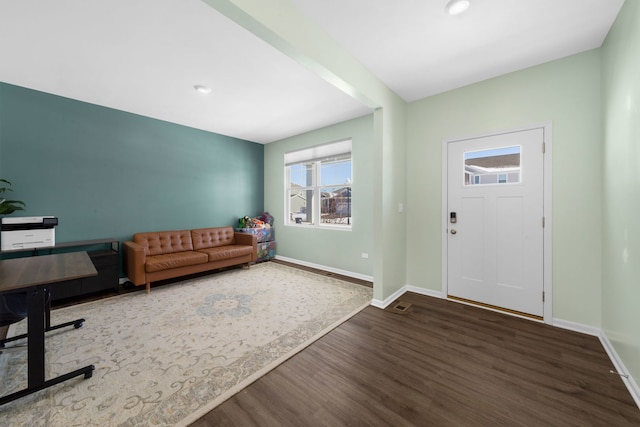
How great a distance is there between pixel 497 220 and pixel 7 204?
5602 millimetres

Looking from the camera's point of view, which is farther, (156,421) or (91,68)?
(91,68)

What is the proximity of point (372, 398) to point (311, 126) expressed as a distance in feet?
13.5

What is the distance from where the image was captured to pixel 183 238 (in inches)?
173

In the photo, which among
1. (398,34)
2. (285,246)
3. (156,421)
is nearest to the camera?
(156,421)

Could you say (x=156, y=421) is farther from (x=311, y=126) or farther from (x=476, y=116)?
(x=311, y=126)

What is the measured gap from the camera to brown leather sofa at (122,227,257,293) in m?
3.47

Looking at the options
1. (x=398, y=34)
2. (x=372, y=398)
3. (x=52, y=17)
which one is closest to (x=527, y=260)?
(x=372, y=398)

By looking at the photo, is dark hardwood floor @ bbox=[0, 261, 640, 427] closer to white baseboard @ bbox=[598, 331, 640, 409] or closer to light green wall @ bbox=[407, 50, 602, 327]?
white baseboard @ bbox=[598, 331, 640, 409]

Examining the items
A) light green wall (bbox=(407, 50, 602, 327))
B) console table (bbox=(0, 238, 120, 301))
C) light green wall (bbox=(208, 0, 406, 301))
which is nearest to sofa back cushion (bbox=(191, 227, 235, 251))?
console table (bbox=(0, 238, 120, 301))

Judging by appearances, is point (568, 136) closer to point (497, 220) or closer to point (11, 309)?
point (497, 220)

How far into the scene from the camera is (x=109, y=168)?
12.4ft

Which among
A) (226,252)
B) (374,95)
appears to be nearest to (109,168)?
(226,252)

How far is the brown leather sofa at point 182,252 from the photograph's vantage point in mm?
3469

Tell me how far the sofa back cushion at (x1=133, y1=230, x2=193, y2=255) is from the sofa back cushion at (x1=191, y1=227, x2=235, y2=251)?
104 millimetres
